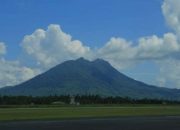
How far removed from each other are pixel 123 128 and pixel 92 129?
3.14 m

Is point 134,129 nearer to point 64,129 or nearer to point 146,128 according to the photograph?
point 146,128

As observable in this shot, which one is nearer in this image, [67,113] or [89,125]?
[89,125]

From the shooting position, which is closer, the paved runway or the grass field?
the paved runway

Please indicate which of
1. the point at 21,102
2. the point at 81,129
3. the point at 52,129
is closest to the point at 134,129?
the point at 81,129

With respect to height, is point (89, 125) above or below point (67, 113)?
below

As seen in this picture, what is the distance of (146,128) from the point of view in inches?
1912

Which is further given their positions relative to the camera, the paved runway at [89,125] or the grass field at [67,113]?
the grass field at [67,113]

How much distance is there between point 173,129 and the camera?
1826 inches

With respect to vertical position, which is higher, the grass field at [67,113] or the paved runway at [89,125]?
the grass field at [67,113]

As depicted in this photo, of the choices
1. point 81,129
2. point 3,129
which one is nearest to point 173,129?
point 81,129

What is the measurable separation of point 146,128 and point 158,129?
77.5 inches

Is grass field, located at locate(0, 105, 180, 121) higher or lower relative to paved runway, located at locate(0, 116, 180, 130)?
higher

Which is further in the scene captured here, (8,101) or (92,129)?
(8,101)

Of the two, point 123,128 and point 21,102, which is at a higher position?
point 21,102
